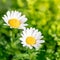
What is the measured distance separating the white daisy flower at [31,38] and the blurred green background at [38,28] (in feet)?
0.26

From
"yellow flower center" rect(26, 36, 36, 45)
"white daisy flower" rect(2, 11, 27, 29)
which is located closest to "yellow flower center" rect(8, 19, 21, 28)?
"white daisy flower" rect(2, 11, 27, 29)

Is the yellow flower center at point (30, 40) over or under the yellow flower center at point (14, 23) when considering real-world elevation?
under

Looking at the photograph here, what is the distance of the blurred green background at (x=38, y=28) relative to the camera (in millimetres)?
2309

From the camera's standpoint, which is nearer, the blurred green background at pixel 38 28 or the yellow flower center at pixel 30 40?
the yellow flower center at pixel 30 40

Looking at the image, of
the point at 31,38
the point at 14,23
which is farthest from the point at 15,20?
the point at 31,38

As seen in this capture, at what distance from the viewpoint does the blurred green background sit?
2.31 meters

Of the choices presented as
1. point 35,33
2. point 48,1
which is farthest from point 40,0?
point 35,33

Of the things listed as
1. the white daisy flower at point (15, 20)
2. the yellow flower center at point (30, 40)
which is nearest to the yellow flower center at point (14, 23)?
the white daisy flower at point (15, 20)

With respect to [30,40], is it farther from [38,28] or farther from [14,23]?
[38,28]

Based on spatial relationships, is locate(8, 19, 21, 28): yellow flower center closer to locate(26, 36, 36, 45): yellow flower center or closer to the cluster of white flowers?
the cluster of white flowers

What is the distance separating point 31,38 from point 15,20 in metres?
0.20

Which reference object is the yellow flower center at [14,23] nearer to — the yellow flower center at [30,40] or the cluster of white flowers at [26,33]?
the cluster of white flowers at [26,33]

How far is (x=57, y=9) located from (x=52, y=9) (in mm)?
50

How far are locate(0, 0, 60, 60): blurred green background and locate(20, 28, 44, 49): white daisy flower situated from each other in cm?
8
